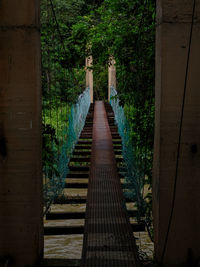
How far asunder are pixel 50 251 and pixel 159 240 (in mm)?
3116

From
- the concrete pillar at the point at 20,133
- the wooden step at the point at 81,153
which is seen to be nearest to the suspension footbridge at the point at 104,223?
the concrete pillar at the point at 20,133

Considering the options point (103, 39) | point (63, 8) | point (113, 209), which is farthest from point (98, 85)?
point (113, 209)

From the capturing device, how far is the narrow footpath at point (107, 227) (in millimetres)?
1757

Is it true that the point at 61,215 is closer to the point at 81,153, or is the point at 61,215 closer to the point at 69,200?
the point at 69,200

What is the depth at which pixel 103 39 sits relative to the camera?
429 cm

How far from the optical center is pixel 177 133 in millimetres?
1749

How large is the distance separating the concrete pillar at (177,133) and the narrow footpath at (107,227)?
20 centimetres

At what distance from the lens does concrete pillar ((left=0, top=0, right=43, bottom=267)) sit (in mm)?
1747

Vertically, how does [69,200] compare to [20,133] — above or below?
below

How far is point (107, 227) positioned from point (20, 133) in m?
0.75

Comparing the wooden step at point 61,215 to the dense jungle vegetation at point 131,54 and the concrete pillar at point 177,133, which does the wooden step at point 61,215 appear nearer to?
the dense jungle vegetation at point 131,54

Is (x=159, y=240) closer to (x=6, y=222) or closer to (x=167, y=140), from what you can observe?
(x=167, y=140)

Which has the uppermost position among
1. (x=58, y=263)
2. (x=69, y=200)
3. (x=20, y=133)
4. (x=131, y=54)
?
(x=131, y=54)

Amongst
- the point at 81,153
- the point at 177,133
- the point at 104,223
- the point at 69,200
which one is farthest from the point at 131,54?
the point at 177,133
